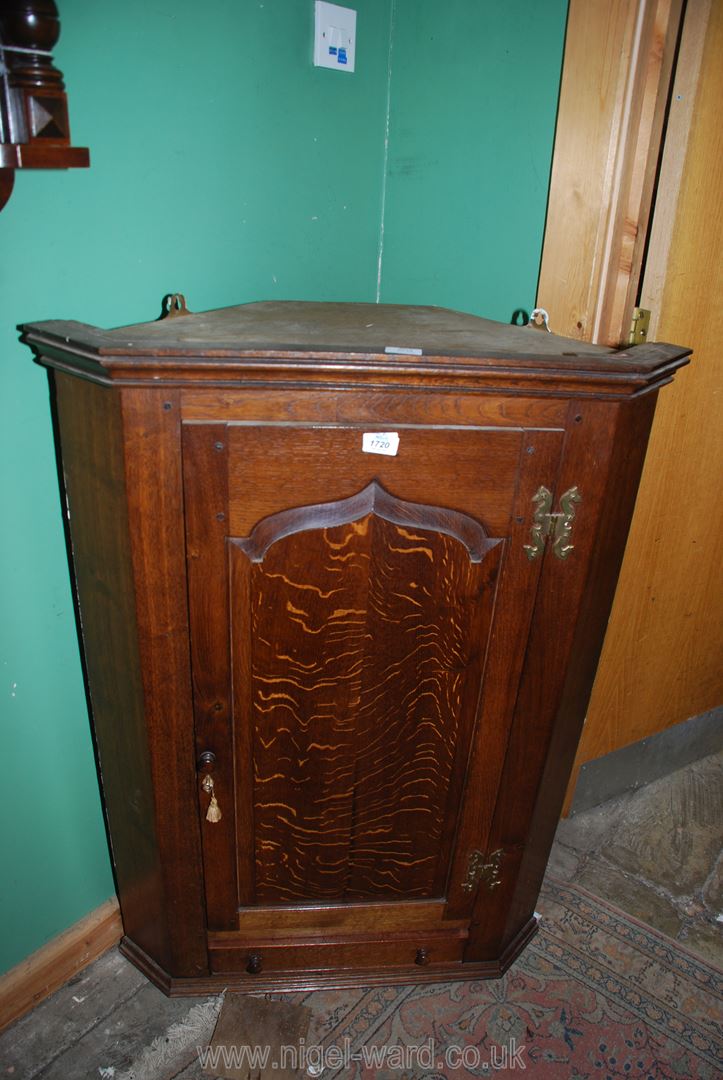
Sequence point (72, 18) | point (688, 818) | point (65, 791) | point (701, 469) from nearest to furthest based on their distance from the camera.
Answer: point (72, 18)
point (65, 791)
point (701, 469)
point (688, 818)

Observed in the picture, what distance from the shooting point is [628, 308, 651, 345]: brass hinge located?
61.9 inches

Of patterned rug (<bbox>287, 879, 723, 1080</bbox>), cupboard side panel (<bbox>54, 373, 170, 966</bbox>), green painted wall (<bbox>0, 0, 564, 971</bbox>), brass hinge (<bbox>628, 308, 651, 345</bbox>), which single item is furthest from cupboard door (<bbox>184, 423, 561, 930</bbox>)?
brass hinge (<bbox>628, 308, 651, 345</bbox>)

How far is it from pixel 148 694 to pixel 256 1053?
796mm

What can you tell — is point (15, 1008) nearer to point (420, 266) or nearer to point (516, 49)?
point (420, 266)

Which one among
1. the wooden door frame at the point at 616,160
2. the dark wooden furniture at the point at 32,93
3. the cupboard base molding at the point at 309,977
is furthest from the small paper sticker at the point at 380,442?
the cupboard base molding at the point at 309,977

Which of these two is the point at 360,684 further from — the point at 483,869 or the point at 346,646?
the point at 483,869

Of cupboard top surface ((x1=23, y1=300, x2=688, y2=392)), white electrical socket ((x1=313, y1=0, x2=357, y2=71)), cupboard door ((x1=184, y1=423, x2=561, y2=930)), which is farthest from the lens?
white electrical socket ((x1=313, y1=0, x2=357, y2=71))

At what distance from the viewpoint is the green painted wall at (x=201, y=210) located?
1185 millimetres

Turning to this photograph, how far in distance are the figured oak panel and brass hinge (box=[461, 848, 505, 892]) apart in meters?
0.05

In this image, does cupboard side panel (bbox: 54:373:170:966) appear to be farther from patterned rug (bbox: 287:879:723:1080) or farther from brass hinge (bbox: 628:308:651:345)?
brass hinge (bbox: 628:308:651:345)

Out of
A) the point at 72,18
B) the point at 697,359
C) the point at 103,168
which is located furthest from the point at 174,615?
the point at 697,359

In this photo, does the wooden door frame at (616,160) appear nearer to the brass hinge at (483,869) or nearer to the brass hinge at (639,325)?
the brass hinge at (639,325)

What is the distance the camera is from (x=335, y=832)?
140 centimetres

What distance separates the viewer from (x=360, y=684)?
125 centimetres
